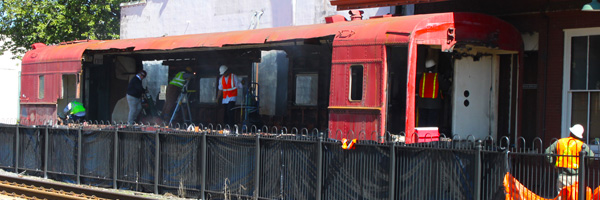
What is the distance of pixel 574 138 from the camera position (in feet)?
24.9

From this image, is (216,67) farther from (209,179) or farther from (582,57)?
(582,57)

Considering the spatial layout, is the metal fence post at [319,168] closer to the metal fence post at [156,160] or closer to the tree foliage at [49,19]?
the metal fence post at [156,160]

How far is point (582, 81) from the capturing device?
34.5ft

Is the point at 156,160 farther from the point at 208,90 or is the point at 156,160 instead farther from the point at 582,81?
the point at 582,81

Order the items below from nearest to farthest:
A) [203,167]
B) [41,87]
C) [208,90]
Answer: [203,167] → [41,87] → [208,90]

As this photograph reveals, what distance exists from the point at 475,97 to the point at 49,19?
1621 centimetres

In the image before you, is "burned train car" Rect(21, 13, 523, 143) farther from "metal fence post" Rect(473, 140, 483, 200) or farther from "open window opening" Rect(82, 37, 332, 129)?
"metal fence post" Rect(473, 140, 483, 200)

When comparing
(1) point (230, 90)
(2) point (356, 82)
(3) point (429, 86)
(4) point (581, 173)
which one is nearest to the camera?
(4) point (581, 173)

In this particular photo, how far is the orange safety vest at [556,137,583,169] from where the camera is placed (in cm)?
712

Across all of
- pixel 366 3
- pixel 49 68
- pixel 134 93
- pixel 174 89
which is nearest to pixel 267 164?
pixel 366 3

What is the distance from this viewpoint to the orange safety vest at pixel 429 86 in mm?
11148

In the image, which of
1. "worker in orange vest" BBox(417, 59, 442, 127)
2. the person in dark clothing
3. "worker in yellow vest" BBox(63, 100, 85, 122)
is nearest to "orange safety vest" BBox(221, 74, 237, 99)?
the person in dark clothing

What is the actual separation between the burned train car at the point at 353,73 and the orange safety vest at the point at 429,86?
2 cm

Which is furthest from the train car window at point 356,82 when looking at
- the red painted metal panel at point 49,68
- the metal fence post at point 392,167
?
the red painted metal panel at point 49,68
